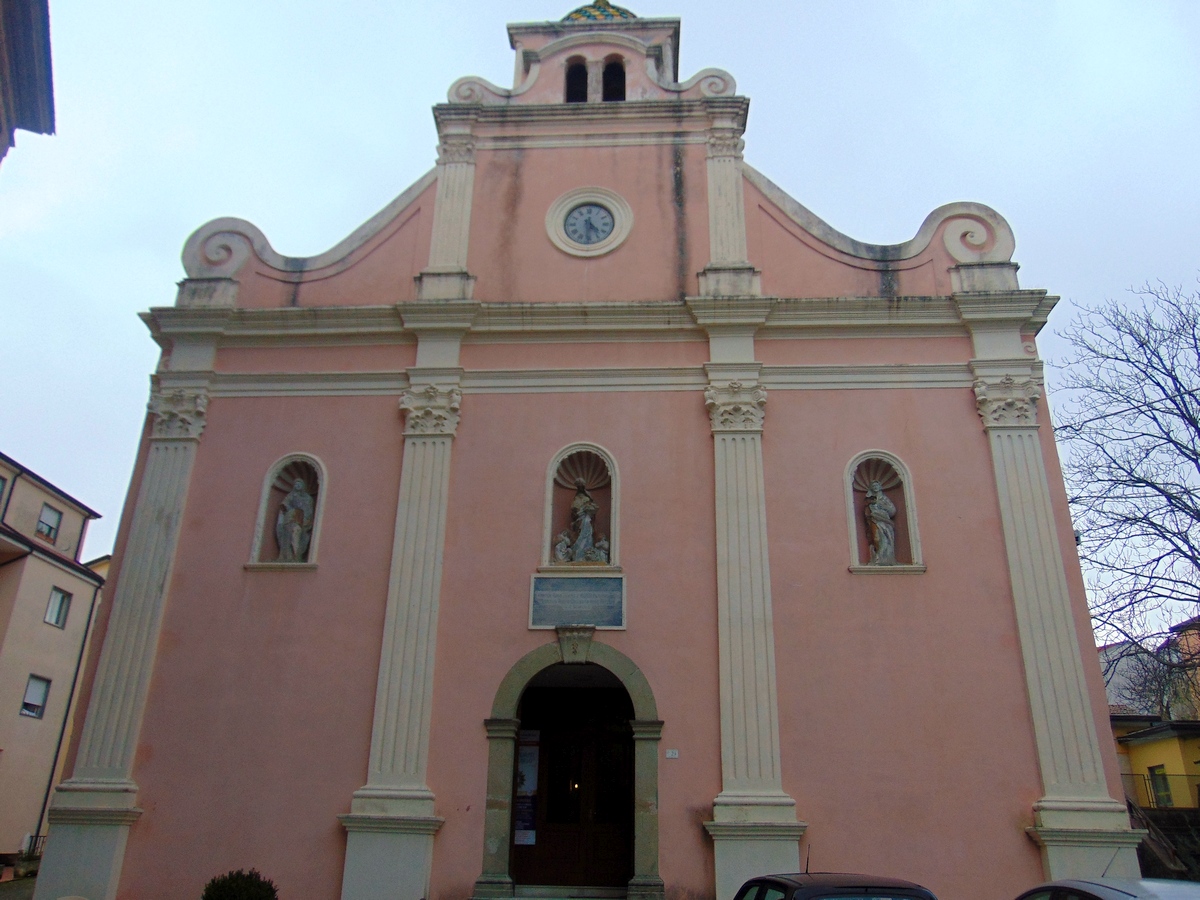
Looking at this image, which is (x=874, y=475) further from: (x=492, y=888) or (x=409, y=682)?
(x=492, y=888)

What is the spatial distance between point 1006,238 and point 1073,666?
6420 mm

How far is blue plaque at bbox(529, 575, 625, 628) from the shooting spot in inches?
485

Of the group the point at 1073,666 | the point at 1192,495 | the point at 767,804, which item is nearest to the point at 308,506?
the point at 767,804

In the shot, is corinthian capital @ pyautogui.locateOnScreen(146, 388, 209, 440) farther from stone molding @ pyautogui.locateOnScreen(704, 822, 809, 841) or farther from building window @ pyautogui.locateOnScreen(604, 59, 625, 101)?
stone molding @ pyautogui.locateOnScreen(704, 822, 809, 841)

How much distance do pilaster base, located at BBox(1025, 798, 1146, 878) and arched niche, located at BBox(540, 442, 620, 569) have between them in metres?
5.99

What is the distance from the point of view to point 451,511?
1308cm

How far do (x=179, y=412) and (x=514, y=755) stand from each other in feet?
23.2

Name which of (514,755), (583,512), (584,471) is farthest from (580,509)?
(514,755)

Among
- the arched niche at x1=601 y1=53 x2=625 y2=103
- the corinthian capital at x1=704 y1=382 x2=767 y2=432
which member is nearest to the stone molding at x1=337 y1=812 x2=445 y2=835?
the corinthian capital at x1=704 y1=382 x2=767 y2=432

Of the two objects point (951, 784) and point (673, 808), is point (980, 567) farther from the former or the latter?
point (673, 808)

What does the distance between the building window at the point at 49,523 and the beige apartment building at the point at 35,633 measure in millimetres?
26

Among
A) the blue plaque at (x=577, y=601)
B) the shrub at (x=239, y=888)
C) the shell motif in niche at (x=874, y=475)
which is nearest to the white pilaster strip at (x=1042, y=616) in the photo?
the shell motif in niche at (x=874, y=475)

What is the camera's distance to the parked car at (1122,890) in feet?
18.2

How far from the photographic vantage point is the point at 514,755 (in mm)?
11969
